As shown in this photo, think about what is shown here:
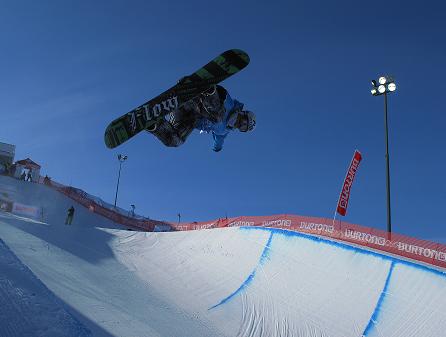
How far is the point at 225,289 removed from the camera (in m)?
11.7

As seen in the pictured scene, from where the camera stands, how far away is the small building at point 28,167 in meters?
33.4

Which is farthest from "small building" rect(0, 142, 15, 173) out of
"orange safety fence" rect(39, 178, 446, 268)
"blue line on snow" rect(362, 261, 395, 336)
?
"blue line on snow" rect(362, 261, 395, 336)

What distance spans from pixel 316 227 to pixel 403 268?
4946 millimetres

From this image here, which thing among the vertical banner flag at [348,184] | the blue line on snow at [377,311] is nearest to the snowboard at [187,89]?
the blue line on snow at [377,311]

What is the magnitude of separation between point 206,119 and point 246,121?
34.8 inches

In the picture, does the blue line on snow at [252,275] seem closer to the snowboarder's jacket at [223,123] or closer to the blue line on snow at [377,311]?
the blue line on snow at [377,311]

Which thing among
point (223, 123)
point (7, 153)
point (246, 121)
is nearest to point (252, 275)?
point (246, 121)

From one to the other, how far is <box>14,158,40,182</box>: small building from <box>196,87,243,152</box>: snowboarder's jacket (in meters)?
28.4

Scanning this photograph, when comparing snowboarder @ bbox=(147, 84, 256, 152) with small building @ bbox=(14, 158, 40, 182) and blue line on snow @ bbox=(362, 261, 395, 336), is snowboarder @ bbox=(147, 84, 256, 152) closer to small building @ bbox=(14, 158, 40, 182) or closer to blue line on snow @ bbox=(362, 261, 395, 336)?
blue line on snow @ bbox=(362, 261, 395, 336)

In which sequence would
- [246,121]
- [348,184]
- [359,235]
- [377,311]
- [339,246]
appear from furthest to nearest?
[348,184] < [359,235] < [339,246] < [377,311] < [246,121]

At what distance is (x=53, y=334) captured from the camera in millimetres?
3977

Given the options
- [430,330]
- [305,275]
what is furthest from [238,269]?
[430,330]

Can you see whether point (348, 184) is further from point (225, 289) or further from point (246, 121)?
point (246, 121)

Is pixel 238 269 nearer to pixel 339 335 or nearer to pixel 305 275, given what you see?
pixel 305 275
